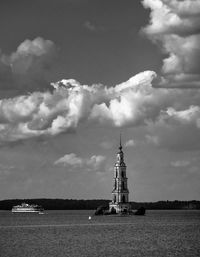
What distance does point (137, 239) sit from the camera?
84.6 metres

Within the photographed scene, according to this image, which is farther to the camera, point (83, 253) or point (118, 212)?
point (118, 212)

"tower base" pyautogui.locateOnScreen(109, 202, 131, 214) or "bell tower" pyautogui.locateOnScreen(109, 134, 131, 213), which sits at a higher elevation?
"bell tower" pyautogui.locateOnScreen(109, 134, 131, 213)

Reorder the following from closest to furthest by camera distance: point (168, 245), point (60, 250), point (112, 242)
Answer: point (60, 250) → point (168, 245) → point (112, 242)

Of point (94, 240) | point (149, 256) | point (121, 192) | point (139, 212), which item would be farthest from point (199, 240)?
point (139, 212)

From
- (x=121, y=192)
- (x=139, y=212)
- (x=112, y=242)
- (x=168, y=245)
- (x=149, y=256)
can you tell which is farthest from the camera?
(x=139, y=212)

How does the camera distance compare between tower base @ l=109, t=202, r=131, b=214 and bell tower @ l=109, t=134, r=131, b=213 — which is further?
tower base @ l=109, t=202, r=131, b=214

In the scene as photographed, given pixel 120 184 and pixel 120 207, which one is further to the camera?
pixel 120 207

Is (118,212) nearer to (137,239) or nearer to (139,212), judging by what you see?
(139,212)

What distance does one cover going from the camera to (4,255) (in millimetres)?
63281

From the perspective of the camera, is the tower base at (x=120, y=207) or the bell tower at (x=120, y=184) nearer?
the bell tower at (x=120, y=184)

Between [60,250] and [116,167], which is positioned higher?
[116,167]

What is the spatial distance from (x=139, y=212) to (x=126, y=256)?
129 m

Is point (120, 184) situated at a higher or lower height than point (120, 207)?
higher

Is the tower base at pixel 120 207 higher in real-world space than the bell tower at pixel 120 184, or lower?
lower
